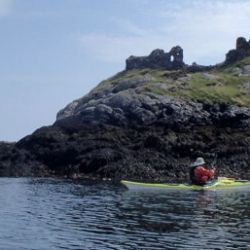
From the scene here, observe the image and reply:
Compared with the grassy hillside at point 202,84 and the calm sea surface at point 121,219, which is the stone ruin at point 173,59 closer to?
the grassy hillside at point 202,84

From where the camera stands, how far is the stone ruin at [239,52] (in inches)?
4980

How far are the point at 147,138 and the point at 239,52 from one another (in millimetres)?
57288

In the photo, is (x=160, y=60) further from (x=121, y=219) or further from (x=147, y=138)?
(x=121, y=219)

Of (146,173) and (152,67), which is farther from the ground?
(152,67)

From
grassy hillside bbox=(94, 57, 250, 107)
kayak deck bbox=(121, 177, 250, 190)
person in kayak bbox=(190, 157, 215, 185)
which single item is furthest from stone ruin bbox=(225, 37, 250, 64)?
person in kayak bbox=(190, 157, 215, 185)

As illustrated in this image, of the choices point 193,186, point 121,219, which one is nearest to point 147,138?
point 193,186

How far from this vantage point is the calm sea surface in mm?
28531

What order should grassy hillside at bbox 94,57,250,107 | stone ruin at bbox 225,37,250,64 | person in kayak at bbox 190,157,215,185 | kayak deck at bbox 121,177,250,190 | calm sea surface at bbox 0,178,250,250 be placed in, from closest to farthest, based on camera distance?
calm sea surface at bbox 0,178,250,250, person in kayak at bbox 190,157,215,185, kayak deck at bbox 121,177,250,190, grassy hillside at bbox 94,57,250,107, stone ruin at bbox 225,37,250,64

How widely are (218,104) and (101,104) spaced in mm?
18308

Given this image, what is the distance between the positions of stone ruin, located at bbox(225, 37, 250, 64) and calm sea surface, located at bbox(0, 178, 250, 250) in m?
75.9

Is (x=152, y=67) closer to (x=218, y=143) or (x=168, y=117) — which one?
(x=168, y=117)

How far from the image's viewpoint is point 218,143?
7669 cm

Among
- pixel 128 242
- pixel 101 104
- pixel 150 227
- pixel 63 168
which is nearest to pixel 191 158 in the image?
pixel 63 168

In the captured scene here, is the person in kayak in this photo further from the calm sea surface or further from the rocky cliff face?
the rocky cliff face
